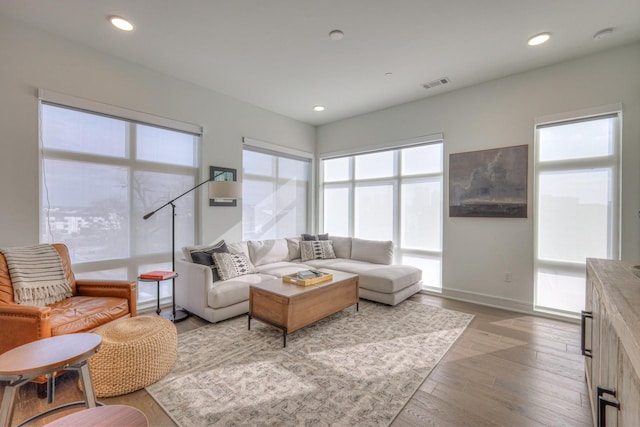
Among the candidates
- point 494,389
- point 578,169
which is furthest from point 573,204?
point 494,389

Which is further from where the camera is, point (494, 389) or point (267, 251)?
point (267, 251)

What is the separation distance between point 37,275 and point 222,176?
238 centimetres

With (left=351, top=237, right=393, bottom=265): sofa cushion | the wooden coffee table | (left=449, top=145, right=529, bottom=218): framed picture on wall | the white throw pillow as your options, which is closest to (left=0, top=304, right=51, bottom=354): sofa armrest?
the wooden coffee table

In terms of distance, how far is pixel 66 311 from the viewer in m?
2.18

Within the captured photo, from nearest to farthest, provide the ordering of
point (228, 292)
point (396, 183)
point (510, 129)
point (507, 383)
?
1. point (507, 383)
2. point (228, 292)
3. point (510, 129)
4. point (396, 183)

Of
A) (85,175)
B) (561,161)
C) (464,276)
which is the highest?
(561,161)

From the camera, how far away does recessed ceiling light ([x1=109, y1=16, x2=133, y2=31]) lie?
8.45 feet

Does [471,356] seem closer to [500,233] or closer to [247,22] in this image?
[500,233]

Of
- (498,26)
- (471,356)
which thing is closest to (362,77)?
(498,26)

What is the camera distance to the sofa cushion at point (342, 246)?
502 cm

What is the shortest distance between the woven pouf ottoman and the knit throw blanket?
2.10ft

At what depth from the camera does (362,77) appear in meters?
3.72

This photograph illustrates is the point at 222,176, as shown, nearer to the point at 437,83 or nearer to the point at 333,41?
the point at 333,41

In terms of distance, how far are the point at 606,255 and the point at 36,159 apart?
609 cm
